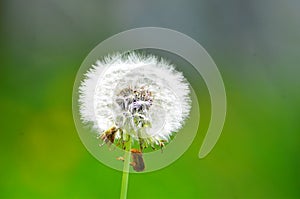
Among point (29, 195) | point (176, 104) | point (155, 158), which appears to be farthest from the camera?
point (29, 195)

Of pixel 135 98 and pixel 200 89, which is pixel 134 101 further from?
pixel 200 89

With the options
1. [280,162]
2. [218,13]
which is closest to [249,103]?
[280,162]

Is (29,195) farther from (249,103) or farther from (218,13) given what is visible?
(218,13)

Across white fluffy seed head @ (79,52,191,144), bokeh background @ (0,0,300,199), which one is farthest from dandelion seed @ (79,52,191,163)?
bokeh background @ (0,0,300,199)

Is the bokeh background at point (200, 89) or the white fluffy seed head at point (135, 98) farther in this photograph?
the bokeh background at point (200, 89)

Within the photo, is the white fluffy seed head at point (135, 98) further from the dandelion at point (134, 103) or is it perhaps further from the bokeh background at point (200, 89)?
the bokeh background at point (200, 89)

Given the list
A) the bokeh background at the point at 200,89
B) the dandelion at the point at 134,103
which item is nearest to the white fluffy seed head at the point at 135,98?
the dandelion at the point at 134,103
